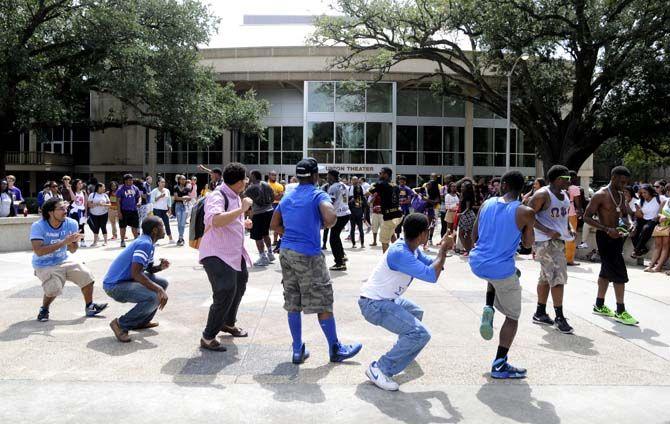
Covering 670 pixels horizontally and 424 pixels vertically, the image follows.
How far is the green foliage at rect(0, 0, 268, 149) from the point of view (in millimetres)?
21797

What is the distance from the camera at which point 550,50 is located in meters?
24.2

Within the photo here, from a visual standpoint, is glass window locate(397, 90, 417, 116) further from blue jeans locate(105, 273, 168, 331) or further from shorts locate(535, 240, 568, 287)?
blue jeans locate(105, 273, 168, 331)

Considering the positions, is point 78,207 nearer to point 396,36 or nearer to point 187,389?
point 187,389

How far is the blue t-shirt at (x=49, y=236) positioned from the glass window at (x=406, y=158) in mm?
31649

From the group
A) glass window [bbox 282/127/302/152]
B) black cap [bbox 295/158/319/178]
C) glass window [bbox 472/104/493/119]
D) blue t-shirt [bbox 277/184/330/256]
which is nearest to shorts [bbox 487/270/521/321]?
blue t-shirt [bbox 277/184/330/256]

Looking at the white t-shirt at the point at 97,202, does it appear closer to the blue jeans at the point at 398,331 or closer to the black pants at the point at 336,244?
the black pants at the point at 336,244

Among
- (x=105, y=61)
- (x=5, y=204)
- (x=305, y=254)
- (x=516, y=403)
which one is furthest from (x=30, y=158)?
(x=516, y=403)

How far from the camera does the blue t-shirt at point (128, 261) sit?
18.7ft

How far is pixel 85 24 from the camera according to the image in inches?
899

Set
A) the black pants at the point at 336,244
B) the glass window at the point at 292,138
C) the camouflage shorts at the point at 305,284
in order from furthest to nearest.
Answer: the glass window at the point at 292,138 → the black pants at the point at 336,244 → the camouflage shorts at the point at 305,284

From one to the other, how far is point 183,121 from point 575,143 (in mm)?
17427

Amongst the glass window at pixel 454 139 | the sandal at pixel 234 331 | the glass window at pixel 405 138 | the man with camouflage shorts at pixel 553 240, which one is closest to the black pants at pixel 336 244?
the man with camouflage shorts at pixel 553 240

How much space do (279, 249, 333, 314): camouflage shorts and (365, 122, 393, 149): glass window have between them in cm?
3110

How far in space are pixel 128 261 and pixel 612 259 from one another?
5.23m
